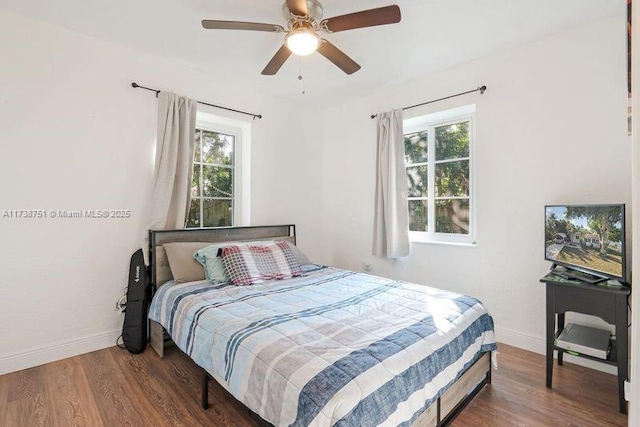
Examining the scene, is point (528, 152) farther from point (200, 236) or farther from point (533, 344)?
point (200, 236)

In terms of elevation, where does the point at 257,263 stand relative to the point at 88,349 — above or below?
above

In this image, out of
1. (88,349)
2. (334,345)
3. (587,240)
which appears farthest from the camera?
(88,349)

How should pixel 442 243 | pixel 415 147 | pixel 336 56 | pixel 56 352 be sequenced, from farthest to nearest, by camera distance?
pixel 415 147 → pixel 442 243 → pixel 56 352 → pixel 336 56

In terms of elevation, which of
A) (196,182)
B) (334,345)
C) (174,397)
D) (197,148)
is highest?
(197,148)

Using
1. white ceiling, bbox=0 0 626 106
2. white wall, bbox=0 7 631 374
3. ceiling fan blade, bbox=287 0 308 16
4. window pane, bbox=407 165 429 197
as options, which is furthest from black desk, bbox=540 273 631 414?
ceiling fan blade, bbox=287 0 308 16

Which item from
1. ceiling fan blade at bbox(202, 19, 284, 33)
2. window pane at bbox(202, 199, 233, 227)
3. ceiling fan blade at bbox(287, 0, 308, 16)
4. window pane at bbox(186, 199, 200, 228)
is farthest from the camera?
window pane at bbox(202, 199, 233, 227)

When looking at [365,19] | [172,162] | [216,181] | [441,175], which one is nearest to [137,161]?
[172,162]

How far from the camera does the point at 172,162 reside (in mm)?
2807

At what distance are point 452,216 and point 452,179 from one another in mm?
375

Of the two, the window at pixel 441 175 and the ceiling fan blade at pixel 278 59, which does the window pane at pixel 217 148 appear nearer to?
the ceiling fan blade at pixel 278 59

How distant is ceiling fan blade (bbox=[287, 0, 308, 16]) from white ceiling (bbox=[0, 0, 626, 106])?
382 millimetres

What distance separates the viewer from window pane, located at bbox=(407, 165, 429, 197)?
337 cm

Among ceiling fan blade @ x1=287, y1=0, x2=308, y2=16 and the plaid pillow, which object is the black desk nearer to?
the plaid pillow

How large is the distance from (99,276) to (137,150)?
111 cm
